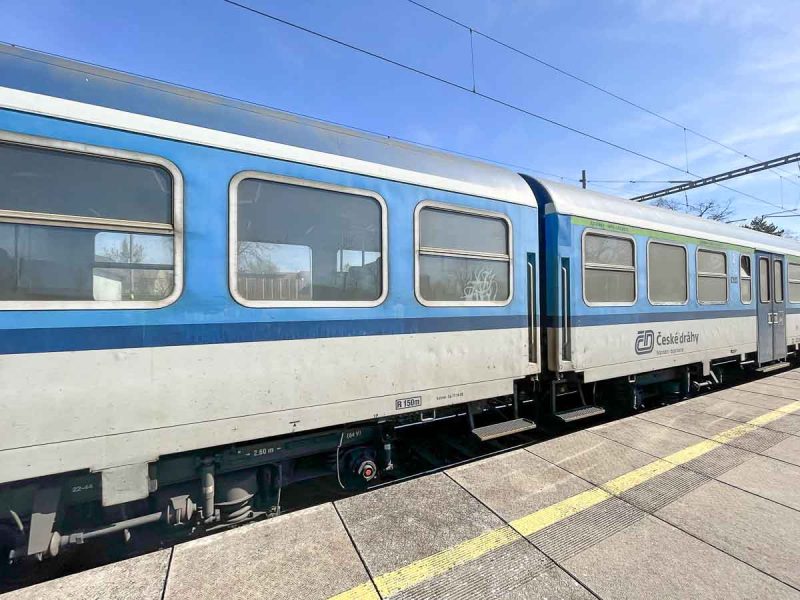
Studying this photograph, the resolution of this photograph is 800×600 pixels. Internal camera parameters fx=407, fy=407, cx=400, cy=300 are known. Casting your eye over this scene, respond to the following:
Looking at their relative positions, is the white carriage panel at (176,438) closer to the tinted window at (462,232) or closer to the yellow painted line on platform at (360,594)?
the yellow painted line on platform at (360,594)

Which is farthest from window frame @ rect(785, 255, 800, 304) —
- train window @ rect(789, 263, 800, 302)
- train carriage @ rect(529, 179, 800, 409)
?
train carriage @ rect(529, 179, 800, 409)

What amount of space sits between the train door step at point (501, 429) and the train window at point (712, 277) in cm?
422

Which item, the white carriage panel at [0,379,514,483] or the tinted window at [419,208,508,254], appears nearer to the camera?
the white carriage panel at [0,379,514,483]

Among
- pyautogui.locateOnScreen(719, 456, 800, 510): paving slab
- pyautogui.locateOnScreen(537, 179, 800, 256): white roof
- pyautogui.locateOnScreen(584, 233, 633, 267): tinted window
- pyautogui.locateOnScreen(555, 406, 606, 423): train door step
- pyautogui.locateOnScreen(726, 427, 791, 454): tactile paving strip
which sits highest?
pyautogui.locateOnScreen(537, 179, 800, 256): white roof

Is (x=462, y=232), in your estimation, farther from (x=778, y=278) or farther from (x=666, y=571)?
(x=778, y=278)

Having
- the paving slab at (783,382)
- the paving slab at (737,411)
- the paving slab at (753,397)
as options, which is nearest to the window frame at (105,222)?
the paving slab at (737,411)

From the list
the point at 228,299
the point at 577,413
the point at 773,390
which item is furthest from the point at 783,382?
the point at 228,299

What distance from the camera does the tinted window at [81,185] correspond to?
2248 millimetres

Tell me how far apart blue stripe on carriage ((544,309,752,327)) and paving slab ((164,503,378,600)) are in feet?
10.8

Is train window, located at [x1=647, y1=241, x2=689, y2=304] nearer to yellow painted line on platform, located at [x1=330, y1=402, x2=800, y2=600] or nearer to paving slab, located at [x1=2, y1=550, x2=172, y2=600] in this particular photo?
yellow painted line on platform, located at [x1=330, y1=402, x2=800, y2=600]

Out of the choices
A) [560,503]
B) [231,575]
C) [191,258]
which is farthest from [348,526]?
[191,258]

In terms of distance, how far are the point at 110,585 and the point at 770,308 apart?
11.1 meters

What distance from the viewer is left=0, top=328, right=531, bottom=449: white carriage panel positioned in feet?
7.46

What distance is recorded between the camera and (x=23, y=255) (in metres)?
2.26
